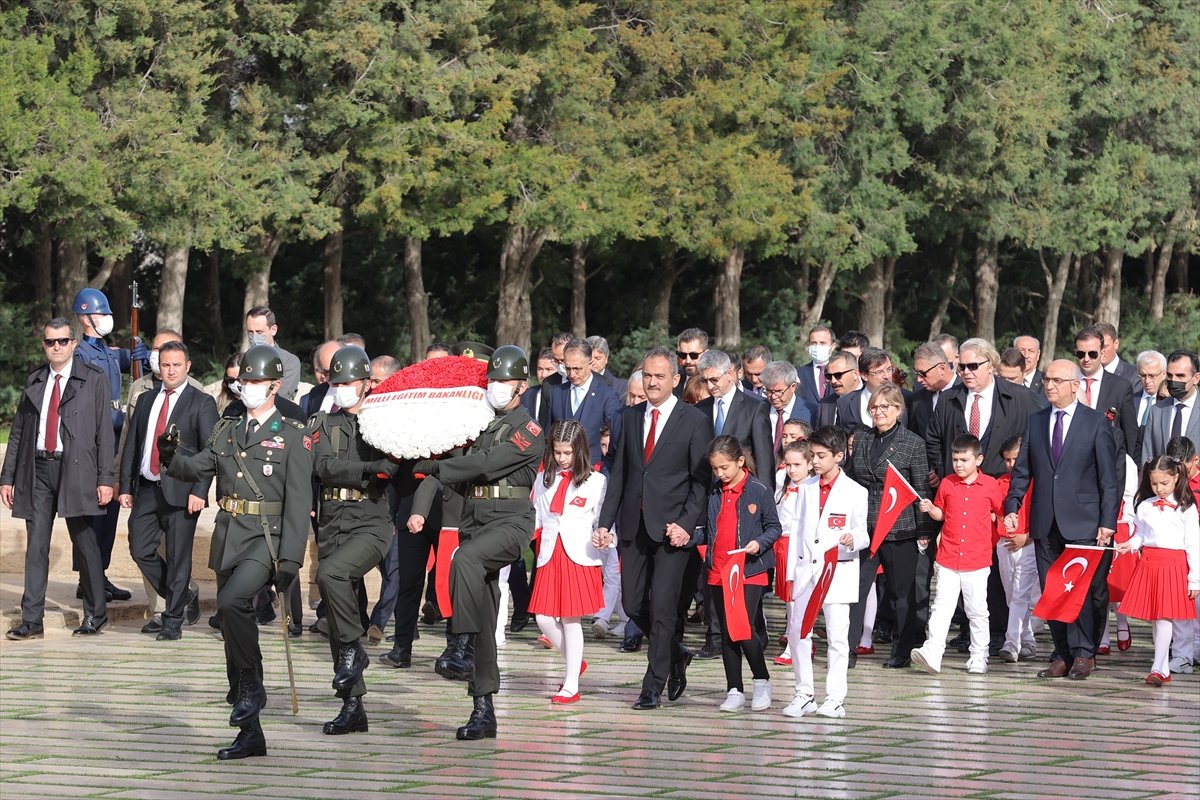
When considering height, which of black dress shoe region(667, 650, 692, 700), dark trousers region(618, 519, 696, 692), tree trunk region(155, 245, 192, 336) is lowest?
black dress shoe region(667, 650, 692, 700)

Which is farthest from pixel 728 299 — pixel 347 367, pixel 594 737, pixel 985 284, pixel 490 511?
pixel 594 737

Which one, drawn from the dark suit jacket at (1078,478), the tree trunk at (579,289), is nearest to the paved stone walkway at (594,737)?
the dark suit jacket at (1078,478)

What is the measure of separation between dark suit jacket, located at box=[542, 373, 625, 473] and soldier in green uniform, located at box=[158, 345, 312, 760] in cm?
383

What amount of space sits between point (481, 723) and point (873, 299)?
44781 millimetres

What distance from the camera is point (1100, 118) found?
56.0 metres

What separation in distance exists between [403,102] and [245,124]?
127 inches

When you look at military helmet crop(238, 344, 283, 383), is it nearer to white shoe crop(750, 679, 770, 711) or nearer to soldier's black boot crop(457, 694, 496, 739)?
soldier's black boot crop(457, 694, 496, 739)

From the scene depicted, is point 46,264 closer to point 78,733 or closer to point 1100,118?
point 78,733

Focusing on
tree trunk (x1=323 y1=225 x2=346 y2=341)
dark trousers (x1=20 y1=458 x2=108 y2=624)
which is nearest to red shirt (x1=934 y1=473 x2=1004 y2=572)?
dark trousers (x1=20 y1=458 x2=108 y2=624)

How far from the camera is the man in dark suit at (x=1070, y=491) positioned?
1193 cm

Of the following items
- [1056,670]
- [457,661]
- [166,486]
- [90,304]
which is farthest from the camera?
[90,304]

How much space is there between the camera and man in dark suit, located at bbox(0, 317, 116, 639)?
13.2 m

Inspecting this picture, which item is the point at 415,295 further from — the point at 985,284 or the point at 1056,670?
the point at 1056,670

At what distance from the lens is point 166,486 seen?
43.3 feet
